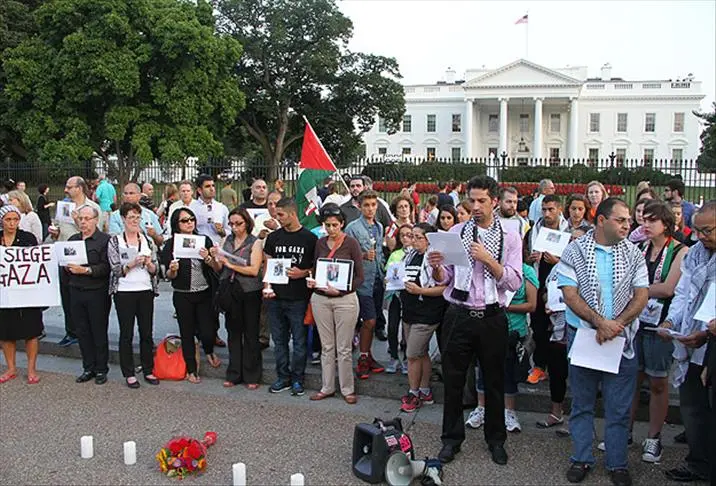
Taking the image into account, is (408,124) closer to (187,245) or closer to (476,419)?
(187,245)

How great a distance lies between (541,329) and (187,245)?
3753mm

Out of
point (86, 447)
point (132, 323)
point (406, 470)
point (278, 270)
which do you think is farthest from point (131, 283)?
point (406, 470)

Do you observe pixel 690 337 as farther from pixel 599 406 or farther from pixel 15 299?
pixel 15 299

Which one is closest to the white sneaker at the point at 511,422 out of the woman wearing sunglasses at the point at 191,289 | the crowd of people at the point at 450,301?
the crowd of people at the point at 450,301

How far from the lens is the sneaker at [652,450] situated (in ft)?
16.9

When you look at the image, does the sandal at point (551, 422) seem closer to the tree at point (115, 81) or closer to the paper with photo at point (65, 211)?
the paper with photo at point (65, 211)

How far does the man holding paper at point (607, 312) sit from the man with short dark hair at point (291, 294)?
2800 mm

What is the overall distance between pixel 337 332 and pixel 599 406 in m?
2.60

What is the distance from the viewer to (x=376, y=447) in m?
4.87

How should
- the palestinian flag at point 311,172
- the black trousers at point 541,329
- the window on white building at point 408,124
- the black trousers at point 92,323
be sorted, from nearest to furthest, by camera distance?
the black trousers at point 541,329, the black trousers at point 92,323, the palestinian flag at point 311,172, the window on white building at point 408,124

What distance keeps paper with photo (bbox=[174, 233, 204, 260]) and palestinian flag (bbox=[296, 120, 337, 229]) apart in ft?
8.82

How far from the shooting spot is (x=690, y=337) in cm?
456

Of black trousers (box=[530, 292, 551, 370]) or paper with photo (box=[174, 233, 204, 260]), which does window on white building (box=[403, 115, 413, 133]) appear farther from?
black trousers (box=[530, 292, 551, 370])

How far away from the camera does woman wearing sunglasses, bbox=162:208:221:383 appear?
281 inches
